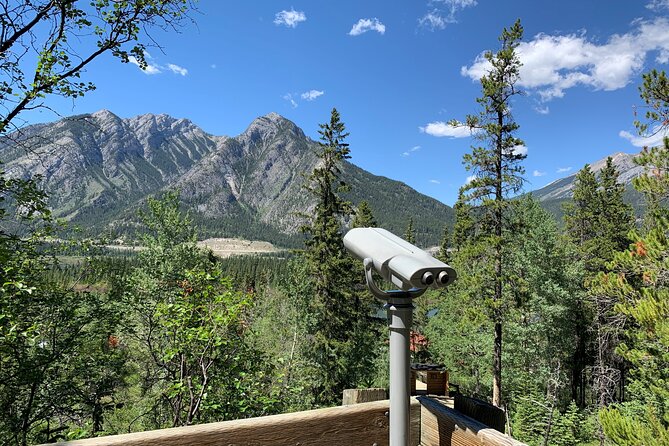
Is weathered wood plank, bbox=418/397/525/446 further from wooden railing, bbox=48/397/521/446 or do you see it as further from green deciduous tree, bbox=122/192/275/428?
green deciduous tree, bbox=122/192/275/428

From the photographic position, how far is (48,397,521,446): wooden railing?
1.22m

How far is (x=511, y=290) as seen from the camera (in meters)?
12.2

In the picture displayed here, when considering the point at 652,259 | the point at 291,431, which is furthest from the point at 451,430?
the point at 652,259

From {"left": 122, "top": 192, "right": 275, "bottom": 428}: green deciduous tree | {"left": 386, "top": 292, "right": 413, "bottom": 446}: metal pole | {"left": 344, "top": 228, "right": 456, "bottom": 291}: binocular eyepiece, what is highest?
{"left": 344, "top": 228, "right": 456, "bottom": 291}: binocular eyepiece

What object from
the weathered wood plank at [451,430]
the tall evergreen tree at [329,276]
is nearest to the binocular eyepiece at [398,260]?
the weathered wood plank at [451,430]

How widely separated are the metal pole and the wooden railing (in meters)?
0.29

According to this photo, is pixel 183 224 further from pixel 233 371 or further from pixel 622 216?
pixel 622 216

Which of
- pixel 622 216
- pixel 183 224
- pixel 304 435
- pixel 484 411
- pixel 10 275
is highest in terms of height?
pixel 622 216

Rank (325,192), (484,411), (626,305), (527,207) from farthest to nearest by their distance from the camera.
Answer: (527,207) < (325,192) < (626,305) < (484,411)

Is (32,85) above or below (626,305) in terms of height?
above

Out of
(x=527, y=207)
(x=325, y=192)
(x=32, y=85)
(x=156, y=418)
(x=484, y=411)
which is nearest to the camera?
(x=484, y=411)

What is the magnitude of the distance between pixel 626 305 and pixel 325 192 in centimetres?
1198

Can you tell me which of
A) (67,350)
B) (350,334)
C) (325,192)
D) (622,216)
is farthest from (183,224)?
(622,216)

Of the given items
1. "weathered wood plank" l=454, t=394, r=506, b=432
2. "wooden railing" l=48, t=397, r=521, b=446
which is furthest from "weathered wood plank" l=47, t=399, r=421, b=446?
"weathered wood plank" l=454, t=394, r=506, b=432
